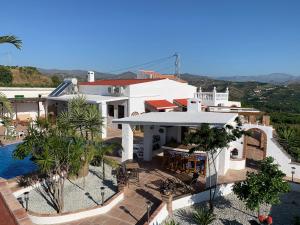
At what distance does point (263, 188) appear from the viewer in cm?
1205

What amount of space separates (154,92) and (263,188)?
24624mm

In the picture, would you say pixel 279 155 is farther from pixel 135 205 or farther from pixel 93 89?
pixel 93 89

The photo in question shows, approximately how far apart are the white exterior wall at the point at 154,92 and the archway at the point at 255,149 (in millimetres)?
13436

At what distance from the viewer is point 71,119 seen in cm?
1948

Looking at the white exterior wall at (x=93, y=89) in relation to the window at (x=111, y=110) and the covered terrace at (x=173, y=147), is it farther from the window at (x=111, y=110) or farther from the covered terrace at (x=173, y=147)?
the covered terrace at (x=173, y=147)

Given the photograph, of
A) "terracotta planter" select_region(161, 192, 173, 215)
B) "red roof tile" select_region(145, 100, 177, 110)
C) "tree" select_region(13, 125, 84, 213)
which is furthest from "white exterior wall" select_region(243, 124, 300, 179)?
"red roof tile" select_region(145, 100, 177, 110)

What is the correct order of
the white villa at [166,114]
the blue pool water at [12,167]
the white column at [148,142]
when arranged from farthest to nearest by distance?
the white column at [148,142] < the blue pool water at [12,167] < the white villa at [166,114]

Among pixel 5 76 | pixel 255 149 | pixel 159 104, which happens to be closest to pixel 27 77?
pixel 5 76

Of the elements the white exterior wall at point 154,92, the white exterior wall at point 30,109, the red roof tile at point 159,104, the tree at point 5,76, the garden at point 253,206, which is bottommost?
the garden at point 253,206

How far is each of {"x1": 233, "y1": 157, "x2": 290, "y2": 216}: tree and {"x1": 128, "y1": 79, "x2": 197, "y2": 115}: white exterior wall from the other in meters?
21.6

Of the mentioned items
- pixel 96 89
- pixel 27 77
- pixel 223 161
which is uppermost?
pixel 27 77

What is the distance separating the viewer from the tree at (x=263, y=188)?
38.9ft

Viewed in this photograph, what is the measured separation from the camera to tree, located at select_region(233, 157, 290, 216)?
11859 millimetres

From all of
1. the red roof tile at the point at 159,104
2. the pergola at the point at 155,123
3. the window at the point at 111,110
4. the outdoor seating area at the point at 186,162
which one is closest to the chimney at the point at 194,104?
the pergola at the point at 155,123
